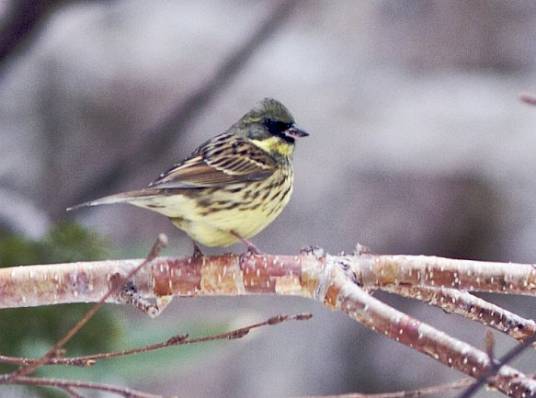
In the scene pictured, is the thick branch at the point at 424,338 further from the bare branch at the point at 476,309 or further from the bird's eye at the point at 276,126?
the bird's eye at the point at 276,126

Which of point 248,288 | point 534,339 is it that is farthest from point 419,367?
point 534,339

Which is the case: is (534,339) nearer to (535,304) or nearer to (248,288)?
(248,288)

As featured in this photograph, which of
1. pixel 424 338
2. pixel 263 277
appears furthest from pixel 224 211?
pixel 424 338

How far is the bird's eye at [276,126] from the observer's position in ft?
8.59

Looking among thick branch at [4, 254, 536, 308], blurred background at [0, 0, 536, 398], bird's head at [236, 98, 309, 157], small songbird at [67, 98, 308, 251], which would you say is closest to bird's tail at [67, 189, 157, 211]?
small songbird at [67, 98, 308, 251]

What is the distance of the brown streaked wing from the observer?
7.59 feet

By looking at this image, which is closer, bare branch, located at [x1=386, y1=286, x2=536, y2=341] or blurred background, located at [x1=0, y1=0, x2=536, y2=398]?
bare branch, located at [x1=386, y1=286, x2=536, y2=341]

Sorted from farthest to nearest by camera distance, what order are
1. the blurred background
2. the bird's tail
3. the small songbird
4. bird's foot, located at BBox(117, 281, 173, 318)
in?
the blurred background, the small songbird, the bird's tail, bird's foot, located at BBox(117, 281, 173, 318)

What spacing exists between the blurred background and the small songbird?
136cm

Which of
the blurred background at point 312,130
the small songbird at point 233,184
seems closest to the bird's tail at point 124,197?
the small songbird at point 233,184

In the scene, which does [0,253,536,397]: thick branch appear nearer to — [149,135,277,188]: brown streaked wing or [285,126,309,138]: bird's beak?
[149,135,277,188]: brown streaked wing

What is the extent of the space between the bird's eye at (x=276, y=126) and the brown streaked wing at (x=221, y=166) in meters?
0.07

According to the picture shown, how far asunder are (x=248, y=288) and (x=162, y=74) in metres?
3.42

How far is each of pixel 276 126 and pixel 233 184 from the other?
31cm
